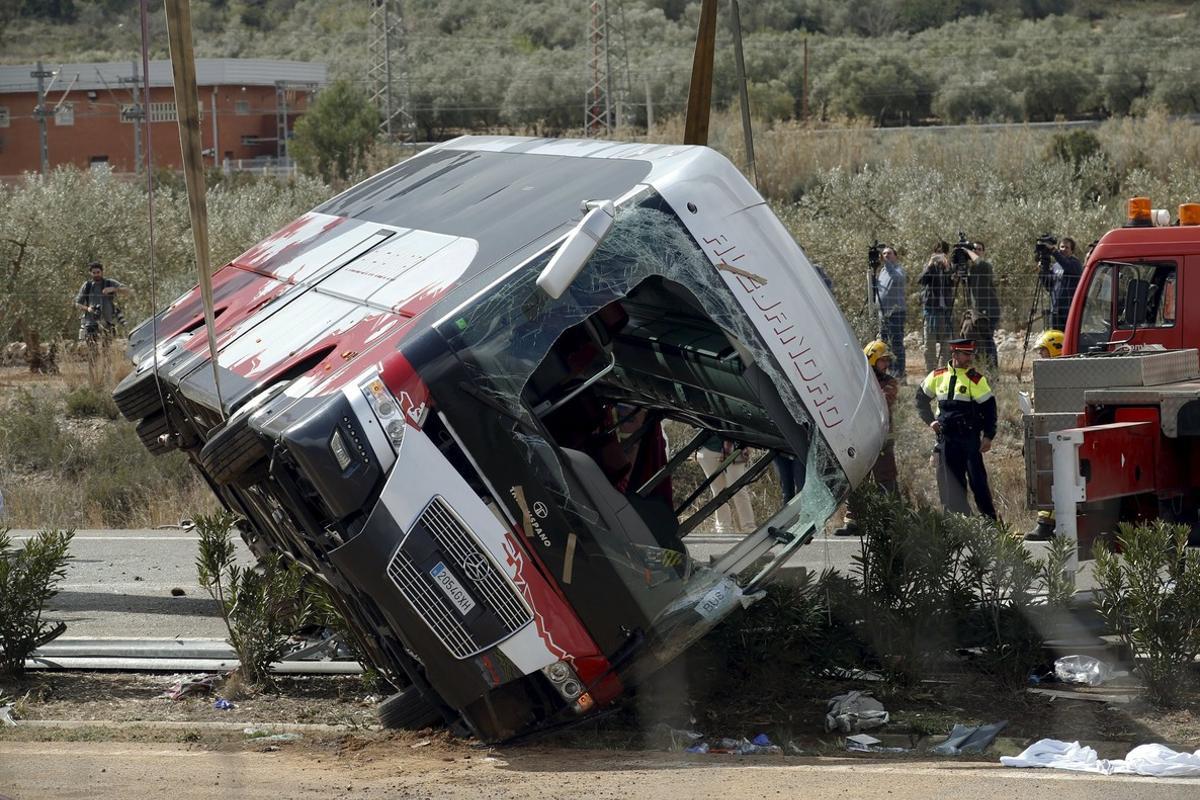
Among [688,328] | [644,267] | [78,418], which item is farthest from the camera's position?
[78,418]

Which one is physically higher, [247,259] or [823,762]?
[247,259]

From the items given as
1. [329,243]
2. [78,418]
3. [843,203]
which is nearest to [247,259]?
[329,243]

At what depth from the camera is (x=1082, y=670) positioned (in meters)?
8.03

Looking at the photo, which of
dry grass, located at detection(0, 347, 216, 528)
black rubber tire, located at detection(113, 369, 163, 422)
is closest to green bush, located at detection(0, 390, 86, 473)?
dry grass, located at detection(0, 347, 216, 528)

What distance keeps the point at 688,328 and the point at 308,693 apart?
2.92 meters

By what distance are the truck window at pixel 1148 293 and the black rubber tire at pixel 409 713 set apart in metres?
7.23

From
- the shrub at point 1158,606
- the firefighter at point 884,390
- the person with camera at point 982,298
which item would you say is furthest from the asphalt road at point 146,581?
the person with camera at point 982,298

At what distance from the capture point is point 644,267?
6.64 meters

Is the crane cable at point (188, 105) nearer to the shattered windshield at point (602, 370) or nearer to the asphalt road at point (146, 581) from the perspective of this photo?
the shattered windshield at point (602, 370)

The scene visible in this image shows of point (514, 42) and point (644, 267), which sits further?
point (514, 42)

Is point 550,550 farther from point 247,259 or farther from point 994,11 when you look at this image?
point 994,11

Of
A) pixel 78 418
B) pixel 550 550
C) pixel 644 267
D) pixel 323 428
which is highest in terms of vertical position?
pixel 644 267

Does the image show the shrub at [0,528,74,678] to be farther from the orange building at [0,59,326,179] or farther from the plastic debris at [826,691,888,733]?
the orange building at [0,59,326,179]

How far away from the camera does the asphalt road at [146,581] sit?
9883 mm
